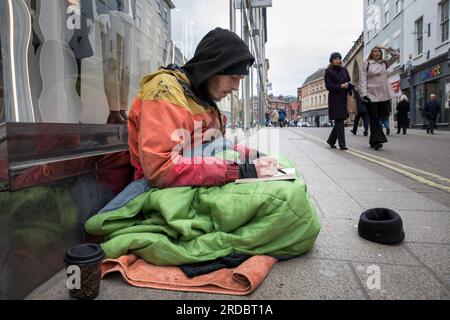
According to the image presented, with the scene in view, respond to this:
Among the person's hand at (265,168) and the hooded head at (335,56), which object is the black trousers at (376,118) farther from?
the person's hand at (265,168)

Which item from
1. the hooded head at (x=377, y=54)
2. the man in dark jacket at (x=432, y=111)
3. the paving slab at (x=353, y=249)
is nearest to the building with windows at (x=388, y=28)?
the man in dark jacket at (x=432, y=111)

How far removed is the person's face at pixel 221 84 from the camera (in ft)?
7.34

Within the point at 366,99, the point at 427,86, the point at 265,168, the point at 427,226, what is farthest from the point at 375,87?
the point at 427,86

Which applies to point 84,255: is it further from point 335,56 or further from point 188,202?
point 335,56

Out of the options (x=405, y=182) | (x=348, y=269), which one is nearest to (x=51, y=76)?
(x=348, y=269)

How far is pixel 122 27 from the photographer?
313 cm

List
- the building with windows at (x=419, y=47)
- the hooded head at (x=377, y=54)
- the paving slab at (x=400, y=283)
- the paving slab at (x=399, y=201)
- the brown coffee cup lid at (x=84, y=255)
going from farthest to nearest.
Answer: the building with windows at (x=419, y=47) → the hooded head at (x=377, y=54) → the paving slab at (x=399, y=201) → the paving slab at (x=400, y=283) → the brown coffee cup lid at (x=84, y=255)

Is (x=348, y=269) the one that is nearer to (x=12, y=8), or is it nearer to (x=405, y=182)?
(x=12, y=8)

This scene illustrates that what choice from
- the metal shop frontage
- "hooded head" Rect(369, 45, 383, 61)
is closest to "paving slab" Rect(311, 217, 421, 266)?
"hooded head" Rect(369, 45, 383, 61)

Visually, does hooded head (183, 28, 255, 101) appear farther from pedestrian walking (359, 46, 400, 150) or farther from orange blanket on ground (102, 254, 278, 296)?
pedestrian walking (359, 46, 400, 150)

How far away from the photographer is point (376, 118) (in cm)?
693

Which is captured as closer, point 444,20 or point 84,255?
point 84,255

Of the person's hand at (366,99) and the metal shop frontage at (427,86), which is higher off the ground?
the metal shop frontage at (427,86)

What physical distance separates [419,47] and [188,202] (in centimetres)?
2439
